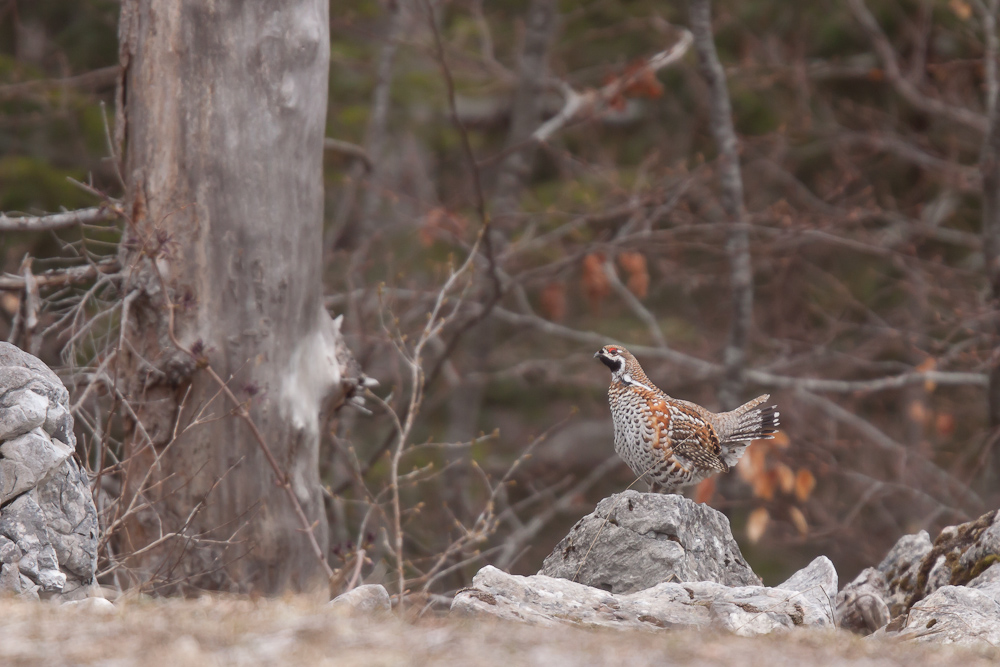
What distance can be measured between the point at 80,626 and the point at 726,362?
6.67 meters

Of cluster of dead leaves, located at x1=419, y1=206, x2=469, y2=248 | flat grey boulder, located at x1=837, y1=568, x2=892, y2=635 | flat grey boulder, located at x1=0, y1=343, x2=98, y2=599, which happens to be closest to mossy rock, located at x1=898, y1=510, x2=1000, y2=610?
flat grey boulder, located at x1=837, y1=568, x2=892, y2=635

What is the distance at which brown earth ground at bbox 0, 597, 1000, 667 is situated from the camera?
9.85 ft

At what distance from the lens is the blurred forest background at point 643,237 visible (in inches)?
370

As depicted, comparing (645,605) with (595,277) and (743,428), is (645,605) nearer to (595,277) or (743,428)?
(743,428)

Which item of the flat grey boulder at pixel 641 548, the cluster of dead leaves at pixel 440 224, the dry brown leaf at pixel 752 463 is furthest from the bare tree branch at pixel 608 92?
the flat grey boulder at pixel 641 548

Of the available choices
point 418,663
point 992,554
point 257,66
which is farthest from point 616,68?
point 418,663

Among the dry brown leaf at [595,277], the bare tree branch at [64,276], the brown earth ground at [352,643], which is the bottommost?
the brown earth ground at [352,643]

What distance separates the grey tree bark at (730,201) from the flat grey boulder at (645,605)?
15.3ft

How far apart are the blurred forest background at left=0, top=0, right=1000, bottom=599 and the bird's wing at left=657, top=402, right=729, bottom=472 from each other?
232cm

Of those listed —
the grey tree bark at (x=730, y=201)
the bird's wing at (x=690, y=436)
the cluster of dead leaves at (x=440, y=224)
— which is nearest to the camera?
the bird's wing at (x=690, y=436)

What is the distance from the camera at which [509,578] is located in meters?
4.15

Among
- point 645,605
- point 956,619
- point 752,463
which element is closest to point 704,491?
point 752,463

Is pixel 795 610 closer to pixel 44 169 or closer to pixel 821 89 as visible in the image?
pixel 44 169

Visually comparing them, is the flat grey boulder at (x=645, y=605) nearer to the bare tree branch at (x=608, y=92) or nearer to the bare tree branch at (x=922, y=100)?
the bare tree branch at (x=608, y=92)
